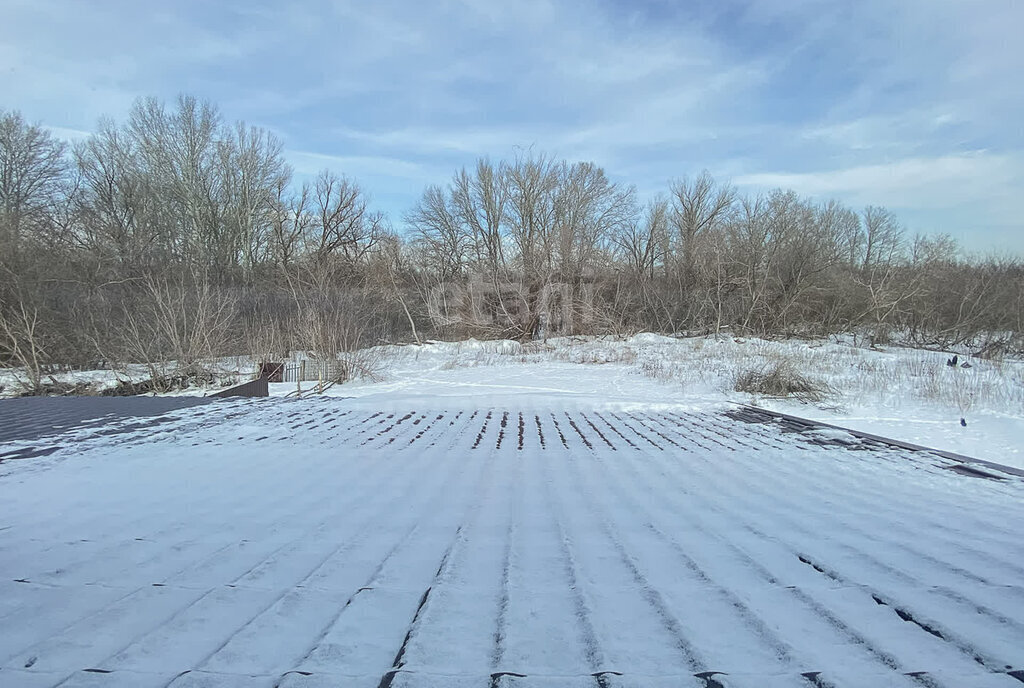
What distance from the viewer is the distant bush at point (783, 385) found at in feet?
27.9

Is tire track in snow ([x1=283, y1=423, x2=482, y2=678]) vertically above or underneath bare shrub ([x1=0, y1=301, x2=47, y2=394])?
underneath

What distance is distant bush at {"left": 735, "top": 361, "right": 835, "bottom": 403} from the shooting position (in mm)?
8491

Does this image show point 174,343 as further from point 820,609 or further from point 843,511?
point 820,609

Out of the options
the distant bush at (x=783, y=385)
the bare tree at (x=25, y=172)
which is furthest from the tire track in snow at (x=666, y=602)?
the bare tree at (x=25, y=172)

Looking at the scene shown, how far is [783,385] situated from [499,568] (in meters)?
8.44

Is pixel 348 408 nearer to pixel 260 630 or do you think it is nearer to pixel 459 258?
pixel 260 630

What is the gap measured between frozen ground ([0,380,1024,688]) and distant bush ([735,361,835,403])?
5332 millimetres

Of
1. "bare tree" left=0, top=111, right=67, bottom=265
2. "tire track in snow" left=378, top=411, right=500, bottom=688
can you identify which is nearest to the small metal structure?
"tire track in snow" left=378, top=411, right=500, bottom=688

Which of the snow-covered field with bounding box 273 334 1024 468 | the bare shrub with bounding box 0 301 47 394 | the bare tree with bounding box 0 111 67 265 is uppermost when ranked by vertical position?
the bare tree with bounding box 0 111 67 265

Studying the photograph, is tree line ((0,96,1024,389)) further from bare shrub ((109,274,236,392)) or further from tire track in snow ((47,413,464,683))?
tire track in snow ((47,413,464,683))

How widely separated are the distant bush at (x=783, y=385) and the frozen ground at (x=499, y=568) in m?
5.33

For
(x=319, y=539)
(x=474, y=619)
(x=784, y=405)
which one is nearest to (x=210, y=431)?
(x=319, y=539)

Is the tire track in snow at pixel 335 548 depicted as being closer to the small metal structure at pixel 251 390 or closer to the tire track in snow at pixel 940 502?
the tire track in snow at pixel 940 502

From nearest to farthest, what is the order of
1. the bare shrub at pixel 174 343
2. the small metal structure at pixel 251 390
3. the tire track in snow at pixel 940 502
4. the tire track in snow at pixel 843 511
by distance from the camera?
the tire track in snow at pixel 843 511 → the tire track in snow at pixel 940 502 → the small metal structure at pixel 251 390 → the bare shrub at pixel 174 343
